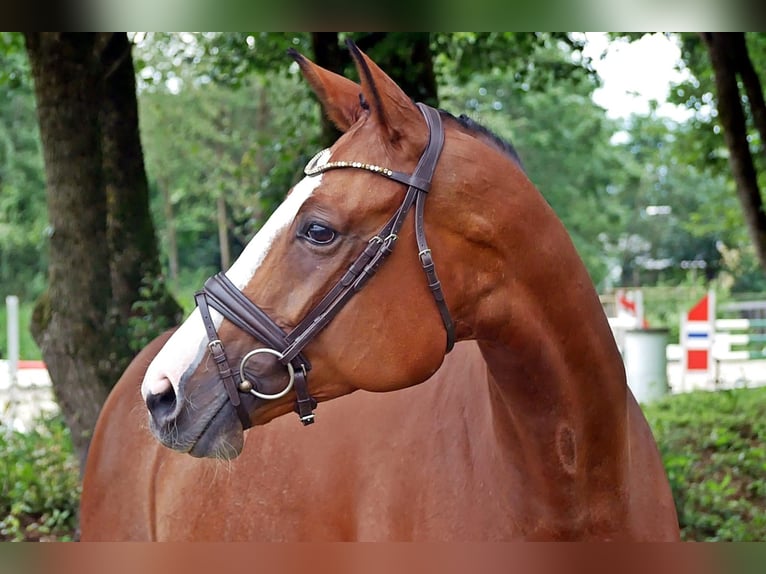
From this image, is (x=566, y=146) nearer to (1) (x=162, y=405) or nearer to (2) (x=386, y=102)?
(2) (x=386, y=102)

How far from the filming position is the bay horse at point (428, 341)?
2143 mm

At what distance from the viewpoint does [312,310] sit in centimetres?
216

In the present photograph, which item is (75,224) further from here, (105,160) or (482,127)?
(482,127)

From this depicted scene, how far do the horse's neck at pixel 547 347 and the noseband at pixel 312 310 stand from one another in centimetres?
17

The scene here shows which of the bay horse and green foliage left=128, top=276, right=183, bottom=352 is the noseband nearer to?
the bay horse

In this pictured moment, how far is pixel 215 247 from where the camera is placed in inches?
1297

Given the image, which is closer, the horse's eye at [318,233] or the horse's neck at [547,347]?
the horse's eye at [318,233]

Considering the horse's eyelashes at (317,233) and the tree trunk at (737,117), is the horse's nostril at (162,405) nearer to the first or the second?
the horse's eyelashes at (317,233)

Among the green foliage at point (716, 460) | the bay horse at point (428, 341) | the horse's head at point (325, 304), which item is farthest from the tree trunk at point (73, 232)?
the green foliage at point (716, 460)

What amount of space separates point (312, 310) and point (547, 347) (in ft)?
2.10

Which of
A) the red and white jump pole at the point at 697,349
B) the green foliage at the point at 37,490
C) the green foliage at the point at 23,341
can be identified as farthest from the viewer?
the green foliage at the point at 23,341

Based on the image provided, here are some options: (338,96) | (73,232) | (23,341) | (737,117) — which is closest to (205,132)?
(23,341)

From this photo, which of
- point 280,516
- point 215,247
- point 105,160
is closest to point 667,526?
point 280,516

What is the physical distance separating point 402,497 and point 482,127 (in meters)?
1.13
